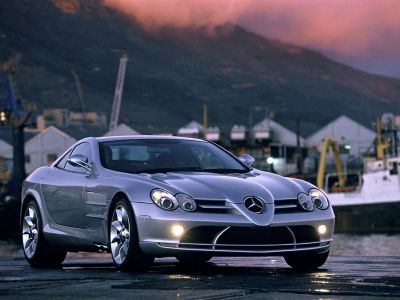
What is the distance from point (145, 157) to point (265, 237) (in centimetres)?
195

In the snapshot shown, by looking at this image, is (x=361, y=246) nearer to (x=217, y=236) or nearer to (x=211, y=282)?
(x=217, y=236)

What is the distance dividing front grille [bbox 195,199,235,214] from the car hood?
0.04m

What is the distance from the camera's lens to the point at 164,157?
12.2m

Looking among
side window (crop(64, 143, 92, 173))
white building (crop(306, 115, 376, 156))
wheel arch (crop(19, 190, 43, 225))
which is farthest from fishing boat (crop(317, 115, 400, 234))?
side window (crop(64, 143, 92, 173))

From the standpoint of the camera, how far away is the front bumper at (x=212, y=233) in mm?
10773

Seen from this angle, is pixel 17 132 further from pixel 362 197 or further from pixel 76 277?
pixel 76 277

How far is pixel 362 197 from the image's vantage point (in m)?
78.9

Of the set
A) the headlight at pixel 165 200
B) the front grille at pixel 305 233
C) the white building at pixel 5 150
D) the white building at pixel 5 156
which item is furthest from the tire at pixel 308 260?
the white building at pixel 5 150

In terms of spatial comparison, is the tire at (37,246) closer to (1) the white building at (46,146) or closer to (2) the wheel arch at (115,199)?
(2) the wheel arch at (115,199)

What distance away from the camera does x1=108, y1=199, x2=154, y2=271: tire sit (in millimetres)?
11109

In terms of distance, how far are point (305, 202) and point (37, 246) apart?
144 inches

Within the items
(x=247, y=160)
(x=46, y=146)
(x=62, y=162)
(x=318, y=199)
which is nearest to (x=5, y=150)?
(x=46, y=146)

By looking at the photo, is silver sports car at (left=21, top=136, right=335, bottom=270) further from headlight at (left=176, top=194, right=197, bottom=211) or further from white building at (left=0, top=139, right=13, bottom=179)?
white building at (left=0, top=139, right=13, bottom=179)

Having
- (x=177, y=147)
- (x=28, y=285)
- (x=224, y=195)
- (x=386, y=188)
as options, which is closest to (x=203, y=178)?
(x=224, y=195)
